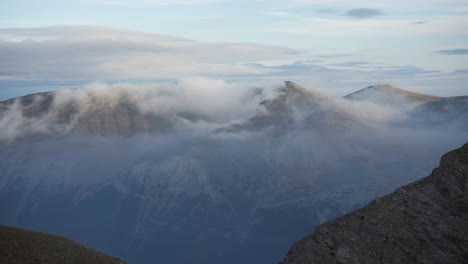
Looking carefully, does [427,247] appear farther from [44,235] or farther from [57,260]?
[44,235]

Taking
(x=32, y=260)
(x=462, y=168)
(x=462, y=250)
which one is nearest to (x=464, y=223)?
(x=462, y=250)

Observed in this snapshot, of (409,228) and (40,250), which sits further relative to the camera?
(40,250)

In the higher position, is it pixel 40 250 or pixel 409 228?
pixel 409 228

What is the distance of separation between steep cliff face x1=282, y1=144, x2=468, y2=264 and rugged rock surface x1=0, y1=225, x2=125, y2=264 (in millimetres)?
36928

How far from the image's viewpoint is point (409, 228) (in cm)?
6956

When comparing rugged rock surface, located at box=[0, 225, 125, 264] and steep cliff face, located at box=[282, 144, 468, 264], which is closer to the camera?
steep cliff face, located at box=[282, 144, 468, 264]

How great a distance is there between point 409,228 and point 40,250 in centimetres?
6274

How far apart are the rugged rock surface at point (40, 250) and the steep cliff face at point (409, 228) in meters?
36.9

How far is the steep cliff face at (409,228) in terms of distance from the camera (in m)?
65.8

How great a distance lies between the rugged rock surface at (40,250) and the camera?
6912 centimetres

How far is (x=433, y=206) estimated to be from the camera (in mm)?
69438

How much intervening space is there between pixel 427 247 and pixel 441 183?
11016 mm

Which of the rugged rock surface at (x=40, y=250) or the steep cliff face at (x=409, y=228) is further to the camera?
the rugged rock surface at (x=40, y=250)

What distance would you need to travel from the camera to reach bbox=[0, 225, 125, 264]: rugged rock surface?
6912 centimetres
